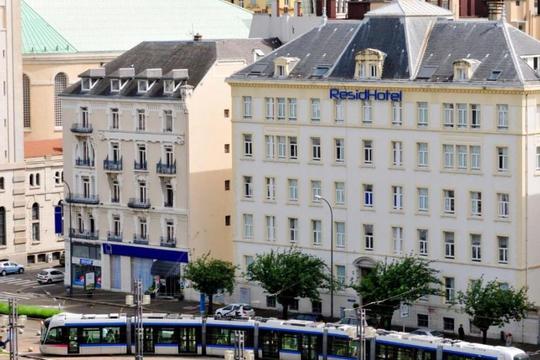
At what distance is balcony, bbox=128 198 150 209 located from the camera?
194 m

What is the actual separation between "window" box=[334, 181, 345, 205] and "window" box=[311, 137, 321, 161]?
263 cm

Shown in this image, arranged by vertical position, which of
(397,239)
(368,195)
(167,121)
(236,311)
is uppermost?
(167,121)

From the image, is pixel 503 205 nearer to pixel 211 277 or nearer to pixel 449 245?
pixel 449 245

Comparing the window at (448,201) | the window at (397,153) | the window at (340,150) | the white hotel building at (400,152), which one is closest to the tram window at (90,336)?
the white hotel building at (400,152)

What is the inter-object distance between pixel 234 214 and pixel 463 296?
24759 mm

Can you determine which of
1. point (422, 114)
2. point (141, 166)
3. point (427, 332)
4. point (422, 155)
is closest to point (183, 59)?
point (141, 166)

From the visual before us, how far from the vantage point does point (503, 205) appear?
170m

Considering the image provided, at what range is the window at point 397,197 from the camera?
577 feet

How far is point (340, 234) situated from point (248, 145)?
37.3ft

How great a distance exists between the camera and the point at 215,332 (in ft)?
543

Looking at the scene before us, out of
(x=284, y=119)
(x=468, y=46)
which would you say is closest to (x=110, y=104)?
(x=284, y=119)

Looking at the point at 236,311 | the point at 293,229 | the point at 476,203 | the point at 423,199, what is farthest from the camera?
the point at 293,229

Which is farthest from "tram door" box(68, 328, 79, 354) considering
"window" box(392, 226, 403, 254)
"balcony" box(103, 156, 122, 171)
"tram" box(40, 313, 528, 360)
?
"balcony" box(103, 156, 122, 171)

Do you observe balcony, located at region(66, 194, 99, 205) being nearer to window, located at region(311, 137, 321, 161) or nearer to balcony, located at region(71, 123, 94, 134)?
balcony, located at region(71, 123, 94, 134)
